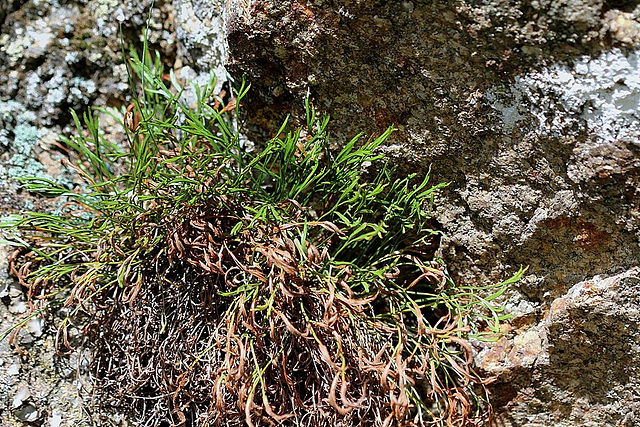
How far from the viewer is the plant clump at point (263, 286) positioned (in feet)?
4.49

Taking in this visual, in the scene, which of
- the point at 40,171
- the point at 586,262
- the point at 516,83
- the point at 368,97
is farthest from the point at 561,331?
the point at 40,171

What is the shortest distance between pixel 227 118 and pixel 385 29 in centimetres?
55

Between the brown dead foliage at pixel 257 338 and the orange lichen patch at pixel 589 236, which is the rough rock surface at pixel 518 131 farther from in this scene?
the brown dead foliage at pixel 257 338

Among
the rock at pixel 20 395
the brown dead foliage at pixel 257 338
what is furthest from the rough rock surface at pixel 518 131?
the rock at pixel 20 395

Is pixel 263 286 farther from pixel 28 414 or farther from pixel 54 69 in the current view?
pixel 54 69

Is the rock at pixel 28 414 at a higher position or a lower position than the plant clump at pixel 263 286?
lower

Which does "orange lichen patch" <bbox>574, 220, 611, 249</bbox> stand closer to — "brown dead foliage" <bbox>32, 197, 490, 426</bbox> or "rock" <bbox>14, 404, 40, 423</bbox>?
"brown dead foliage" <bbox>32, 197, 490, 426</bbox>

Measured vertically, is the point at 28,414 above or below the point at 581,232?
below

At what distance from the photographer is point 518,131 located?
4.30ft

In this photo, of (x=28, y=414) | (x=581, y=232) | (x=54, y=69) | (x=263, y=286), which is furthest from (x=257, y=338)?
(x=54, y=69)

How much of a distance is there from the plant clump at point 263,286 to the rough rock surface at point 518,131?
84mm

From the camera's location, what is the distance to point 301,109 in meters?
1.48

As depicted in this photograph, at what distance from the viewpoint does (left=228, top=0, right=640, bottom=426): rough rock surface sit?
3.91ft

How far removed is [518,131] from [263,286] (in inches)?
27.4
